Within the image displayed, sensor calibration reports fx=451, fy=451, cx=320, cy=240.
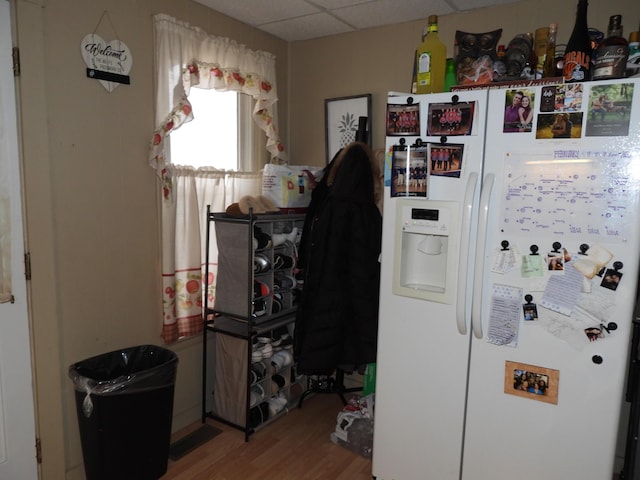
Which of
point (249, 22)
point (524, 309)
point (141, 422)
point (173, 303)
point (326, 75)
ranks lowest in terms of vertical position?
point (141, 422)

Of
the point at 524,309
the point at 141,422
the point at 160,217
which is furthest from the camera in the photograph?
the point at 160,217

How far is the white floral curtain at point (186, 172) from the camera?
2408 millimetres

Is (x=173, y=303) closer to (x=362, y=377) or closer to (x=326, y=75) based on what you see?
(x=362, y=377)

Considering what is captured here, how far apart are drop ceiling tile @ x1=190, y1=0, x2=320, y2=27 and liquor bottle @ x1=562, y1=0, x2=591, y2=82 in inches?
56.9

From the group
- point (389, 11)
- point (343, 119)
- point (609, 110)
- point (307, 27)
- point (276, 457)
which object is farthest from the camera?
point (343, 119)

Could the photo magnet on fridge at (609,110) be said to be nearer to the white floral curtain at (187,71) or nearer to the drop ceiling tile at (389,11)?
the drop ceiling tile at (389,11)

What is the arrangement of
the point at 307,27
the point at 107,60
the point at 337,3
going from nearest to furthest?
the point at 107,60 → the point at 337,3 → the point at 307,27

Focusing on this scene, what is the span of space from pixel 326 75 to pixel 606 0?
1684mm

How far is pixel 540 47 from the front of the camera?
188 cm

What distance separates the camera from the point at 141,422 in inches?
81.4

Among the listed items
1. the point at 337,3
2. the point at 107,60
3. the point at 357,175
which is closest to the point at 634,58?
the point at 357,175

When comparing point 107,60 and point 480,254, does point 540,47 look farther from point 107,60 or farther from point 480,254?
point 107,60

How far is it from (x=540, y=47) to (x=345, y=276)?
142 cm

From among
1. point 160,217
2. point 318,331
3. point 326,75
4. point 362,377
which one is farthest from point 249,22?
point 362,377
